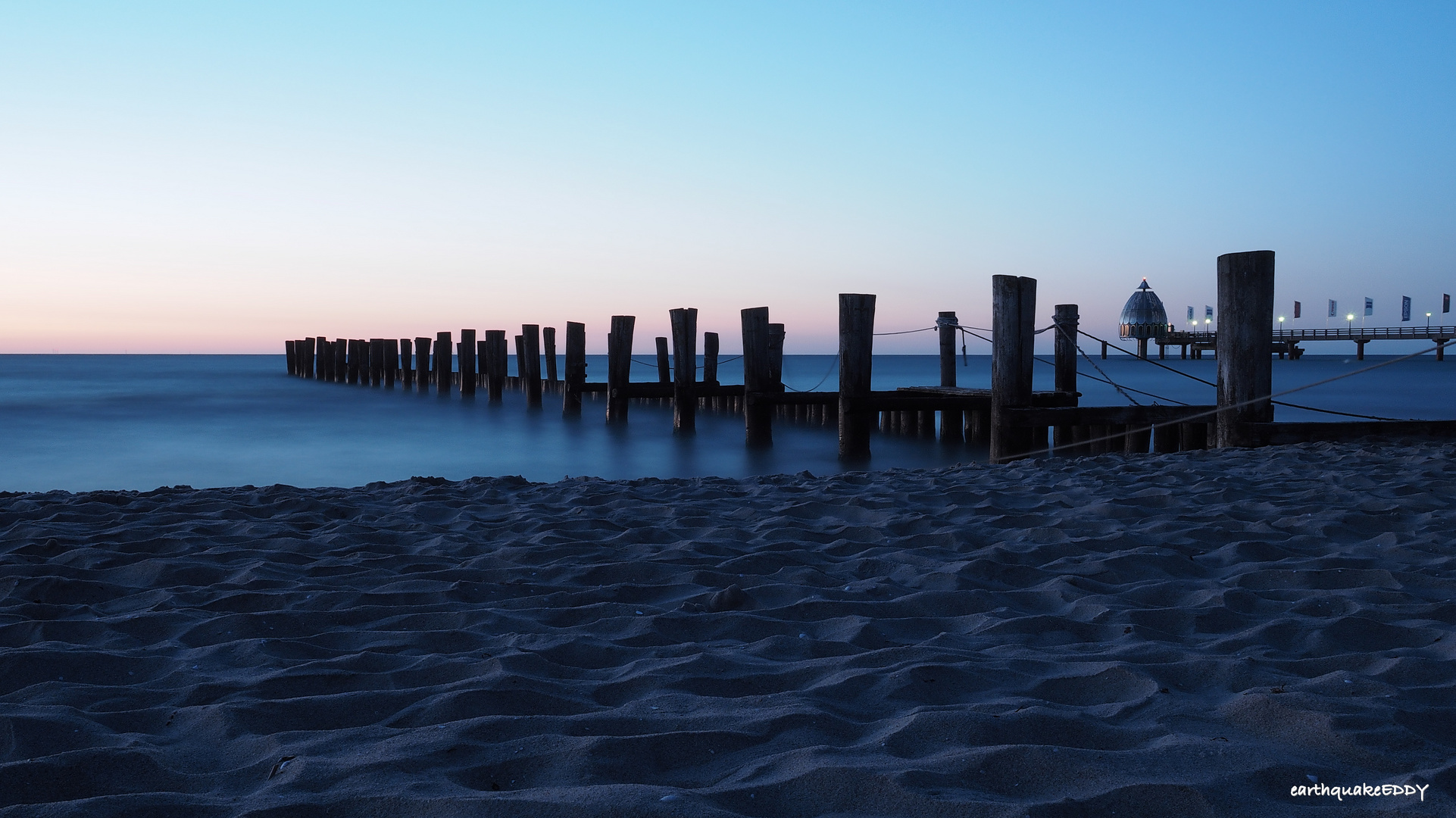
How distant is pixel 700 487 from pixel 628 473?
188 inches

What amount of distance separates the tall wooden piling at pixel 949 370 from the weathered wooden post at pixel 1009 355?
3.30m

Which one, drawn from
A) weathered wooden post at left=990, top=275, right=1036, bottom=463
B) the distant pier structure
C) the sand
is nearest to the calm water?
weathered wooden post at left=990, top=275, right=1036, bottom=463

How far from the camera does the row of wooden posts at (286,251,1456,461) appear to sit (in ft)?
23.4

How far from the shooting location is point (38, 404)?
2273cm

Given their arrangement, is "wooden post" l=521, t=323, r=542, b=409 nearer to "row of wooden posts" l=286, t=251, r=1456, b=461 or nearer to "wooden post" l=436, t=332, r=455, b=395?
"row of wooden posts" l=286, t=251, r=1456, b=461

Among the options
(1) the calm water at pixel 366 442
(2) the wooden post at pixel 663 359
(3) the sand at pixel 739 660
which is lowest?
(1) the calm water at pixel 366 442

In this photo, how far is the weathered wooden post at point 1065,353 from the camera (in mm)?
10312

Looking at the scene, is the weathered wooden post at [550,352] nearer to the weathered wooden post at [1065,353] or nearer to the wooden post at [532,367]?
the wooden post at [532,367]

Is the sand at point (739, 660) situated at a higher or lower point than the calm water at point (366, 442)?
higher

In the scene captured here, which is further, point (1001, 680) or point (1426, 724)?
point (1001, 680)

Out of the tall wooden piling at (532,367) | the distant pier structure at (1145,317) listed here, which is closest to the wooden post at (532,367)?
the tall wooden piling at (532,367)

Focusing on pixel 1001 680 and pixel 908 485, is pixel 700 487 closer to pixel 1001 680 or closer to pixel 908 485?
pixel 908 485

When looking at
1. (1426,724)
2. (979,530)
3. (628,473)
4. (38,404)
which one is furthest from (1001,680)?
(38,404)

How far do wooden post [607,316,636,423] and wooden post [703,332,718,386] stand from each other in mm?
1628
